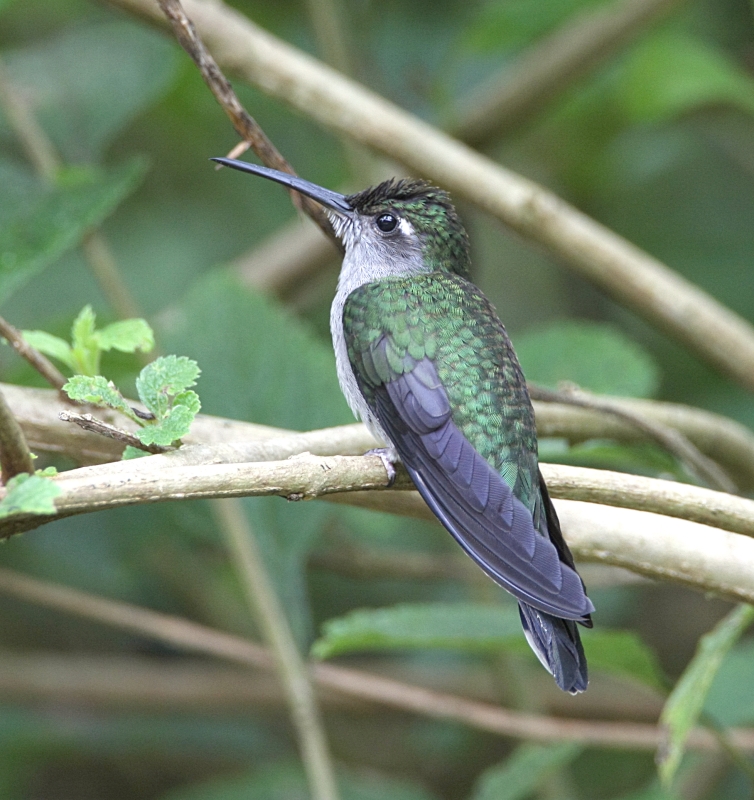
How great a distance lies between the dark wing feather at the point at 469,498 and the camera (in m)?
1.75

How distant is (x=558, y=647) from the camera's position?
1884 millimetres

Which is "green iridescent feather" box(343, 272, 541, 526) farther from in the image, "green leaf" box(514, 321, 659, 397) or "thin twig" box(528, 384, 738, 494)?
"green leaf" box(514, 321, 659, 397)

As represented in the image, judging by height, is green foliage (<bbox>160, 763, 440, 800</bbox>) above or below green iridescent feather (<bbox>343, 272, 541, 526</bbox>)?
below

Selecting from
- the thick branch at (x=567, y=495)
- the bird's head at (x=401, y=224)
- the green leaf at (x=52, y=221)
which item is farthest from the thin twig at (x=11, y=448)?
the bird's head at (x=401, y=224)

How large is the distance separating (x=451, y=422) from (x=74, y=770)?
303cm

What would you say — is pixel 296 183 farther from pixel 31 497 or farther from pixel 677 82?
pixel 677 82

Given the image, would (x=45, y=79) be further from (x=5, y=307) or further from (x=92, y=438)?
(x=92, y=438)

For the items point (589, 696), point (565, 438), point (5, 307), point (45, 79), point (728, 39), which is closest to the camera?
point (565, 438)

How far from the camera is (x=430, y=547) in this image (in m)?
4.54

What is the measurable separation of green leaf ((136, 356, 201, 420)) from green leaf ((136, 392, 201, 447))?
0.02 metres

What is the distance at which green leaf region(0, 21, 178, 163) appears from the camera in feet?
11.7

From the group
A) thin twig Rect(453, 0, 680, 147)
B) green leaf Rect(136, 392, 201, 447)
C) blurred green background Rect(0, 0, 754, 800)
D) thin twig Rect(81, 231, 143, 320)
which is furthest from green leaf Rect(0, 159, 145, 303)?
thin twig Rect(453, 0, 680, 147)

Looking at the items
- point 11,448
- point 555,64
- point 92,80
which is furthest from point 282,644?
point 555,64

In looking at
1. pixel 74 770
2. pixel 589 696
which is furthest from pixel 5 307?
pixel 589 696
